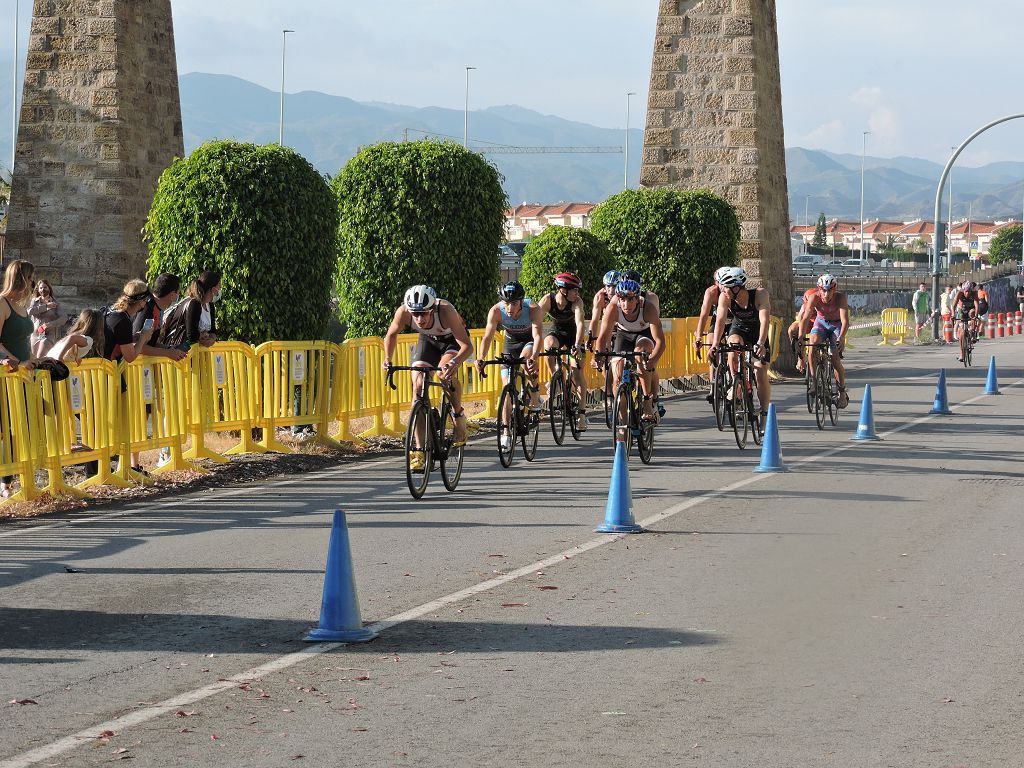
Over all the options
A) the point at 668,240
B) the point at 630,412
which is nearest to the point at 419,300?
the point at 630,412

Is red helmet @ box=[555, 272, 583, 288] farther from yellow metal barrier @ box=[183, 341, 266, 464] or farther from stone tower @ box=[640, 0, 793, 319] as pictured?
stone tower @ box=[640, 0, 793, 319]

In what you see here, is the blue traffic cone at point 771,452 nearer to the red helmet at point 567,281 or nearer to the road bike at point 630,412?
the road bike at point 630,412

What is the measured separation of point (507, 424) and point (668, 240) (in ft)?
50.0

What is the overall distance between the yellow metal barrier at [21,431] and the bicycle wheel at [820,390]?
35.3 feet

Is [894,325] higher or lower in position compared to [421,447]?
higher

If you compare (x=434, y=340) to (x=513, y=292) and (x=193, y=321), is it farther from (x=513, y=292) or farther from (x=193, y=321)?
(x=513, y=292)

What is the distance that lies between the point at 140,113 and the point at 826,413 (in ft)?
41.7

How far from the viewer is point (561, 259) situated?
2630 cm

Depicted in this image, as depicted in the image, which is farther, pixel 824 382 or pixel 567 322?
pixel 824 382

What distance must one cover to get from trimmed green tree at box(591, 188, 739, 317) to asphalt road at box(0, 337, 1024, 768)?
639 inches

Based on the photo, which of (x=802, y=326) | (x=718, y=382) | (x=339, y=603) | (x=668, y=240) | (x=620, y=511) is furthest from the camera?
(x=668, y=240)

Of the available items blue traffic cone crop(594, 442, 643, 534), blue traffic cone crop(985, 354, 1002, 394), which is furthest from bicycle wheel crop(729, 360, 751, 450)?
blue traffic cone crop(985, 354, 1002, 394)

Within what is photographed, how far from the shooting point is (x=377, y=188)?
2217 cm

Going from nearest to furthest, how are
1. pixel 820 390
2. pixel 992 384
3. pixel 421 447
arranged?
pixel 421 447, pixel 820 390, pixel 992 384
